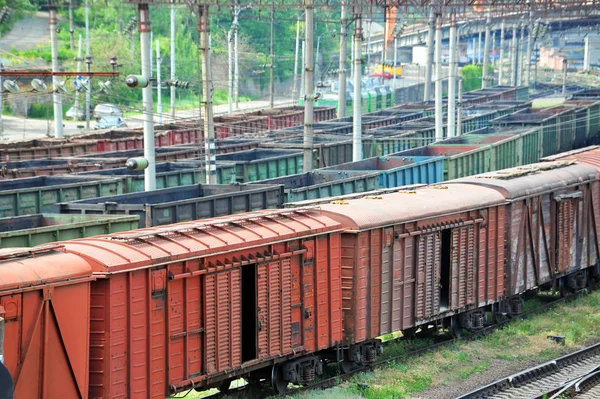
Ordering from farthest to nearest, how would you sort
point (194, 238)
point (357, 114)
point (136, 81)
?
point (357, 114) → point (136, 81) → point (194, 238)

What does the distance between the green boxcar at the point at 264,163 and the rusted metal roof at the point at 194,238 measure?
1521cm

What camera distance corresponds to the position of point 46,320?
1295 centimetres

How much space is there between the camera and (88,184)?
27.0 metres

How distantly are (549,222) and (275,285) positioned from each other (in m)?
11.3

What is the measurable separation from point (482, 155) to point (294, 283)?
22.6 metres

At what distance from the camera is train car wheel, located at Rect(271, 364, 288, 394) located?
58.5 ft

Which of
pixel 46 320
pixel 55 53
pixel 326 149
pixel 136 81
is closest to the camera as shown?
pixel 46 320

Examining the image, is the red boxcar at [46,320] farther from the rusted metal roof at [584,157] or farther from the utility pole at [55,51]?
the utility pole at [55,51]

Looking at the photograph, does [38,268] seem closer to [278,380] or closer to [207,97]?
[278,380]

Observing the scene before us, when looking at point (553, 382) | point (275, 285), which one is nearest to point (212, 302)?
point (275, 285)

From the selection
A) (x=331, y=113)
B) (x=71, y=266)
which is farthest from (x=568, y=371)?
(x=331, y=113)

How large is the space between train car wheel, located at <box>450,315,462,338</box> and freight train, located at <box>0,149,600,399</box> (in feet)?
0.22

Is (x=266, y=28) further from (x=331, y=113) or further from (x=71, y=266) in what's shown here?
(x=71, y=266)

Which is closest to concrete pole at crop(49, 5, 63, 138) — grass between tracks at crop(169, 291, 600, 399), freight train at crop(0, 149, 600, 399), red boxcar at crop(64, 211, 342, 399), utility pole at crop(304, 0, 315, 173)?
utility pole at crop(304, 0, 315, 173)
